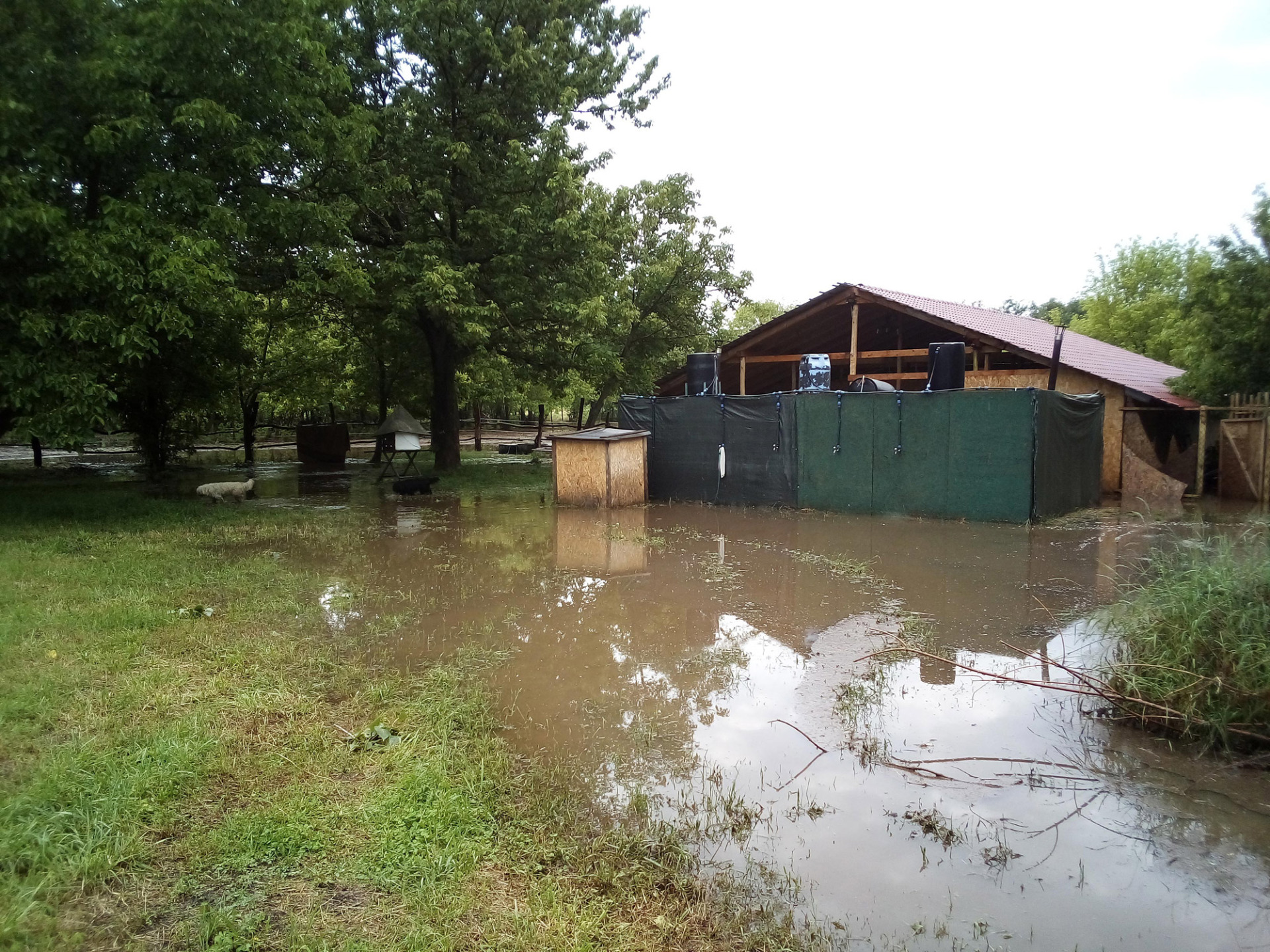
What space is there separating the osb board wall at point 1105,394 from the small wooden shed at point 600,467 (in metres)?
7.39

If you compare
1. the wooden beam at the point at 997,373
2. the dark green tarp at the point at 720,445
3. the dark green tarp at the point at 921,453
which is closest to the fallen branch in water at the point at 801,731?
the dark green tarp at the point at 921,453

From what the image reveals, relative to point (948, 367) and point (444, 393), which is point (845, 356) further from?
point (444, 393)

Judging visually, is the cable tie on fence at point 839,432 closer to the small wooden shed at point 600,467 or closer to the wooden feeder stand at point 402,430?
the small wooden shed at point 600,467

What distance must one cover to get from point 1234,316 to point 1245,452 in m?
2.55

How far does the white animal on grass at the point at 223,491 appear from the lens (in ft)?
43.8

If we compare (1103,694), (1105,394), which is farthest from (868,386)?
(1103,694)

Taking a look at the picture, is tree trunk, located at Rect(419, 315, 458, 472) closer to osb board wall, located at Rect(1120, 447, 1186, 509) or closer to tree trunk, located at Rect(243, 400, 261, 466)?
tree trunk, located at Rect(243, 400, 261, 466)

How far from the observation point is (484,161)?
631 inches

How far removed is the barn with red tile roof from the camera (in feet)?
48.1

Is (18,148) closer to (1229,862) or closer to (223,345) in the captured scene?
(223,345)

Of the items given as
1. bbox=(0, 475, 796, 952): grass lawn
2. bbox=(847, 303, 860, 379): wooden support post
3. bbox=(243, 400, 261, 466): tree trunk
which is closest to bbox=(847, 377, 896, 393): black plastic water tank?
bbox=(847, 303, 860, 379): wooden support post

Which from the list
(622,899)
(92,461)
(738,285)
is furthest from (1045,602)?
(92,461)

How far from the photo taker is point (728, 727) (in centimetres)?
436

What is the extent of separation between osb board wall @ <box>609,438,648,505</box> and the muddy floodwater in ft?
13.1
